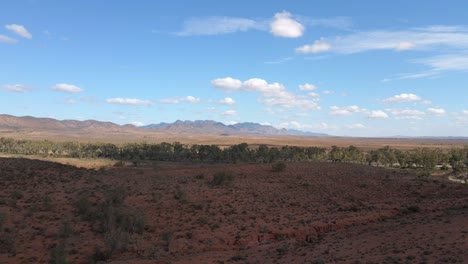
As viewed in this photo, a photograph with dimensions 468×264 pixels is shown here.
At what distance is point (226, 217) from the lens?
22.7 metres

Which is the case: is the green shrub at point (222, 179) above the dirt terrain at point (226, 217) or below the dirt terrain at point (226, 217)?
above

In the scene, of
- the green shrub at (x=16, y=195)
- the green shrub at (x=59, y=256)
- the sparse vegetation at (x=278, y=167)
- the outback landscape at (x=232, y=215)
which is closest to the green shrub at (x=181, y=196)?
the outback landscape at (x=232, y=215)

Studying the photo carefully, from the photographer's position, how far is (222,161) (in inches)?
3334

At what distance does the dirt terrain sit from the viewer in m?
15.8

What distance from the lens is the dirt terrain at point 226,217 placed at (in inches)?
623

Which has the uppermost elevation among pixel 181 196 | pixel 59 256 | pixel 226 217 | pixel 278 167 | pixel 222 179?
pixel 278 167

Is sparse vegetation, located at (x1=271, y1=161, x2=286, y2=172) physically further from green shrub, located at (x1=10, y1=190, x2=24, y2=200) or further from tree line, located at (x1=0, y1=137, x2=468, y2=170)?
tree line, located at (x1=0, y1=137, x2=468, y2=170)

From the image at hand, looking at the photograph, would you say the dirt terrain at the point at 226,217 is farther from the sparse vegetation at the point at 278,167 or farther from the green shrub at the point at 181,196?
the sparse vegetation at the point at 278,167

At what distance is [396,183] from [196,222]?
19128mm

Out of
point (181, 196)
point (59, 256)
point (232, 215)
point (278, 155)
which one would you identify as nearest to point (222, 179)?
point (181, 196)

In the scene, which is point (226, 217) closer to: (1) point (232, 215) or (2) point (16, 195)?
(1) point (232, 215)

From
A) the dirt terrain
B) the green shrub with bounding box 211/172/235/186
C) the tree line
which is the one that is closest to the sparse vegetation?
the dirt terrain

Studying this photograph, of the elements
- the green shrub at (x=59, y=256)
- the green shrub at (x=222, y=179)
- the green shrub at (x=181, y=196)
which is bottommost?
the green shrub at (x=59, y=256)

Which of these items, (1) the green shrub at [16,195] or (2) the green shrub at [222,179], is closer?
(1) the green shrub at [16,195]
